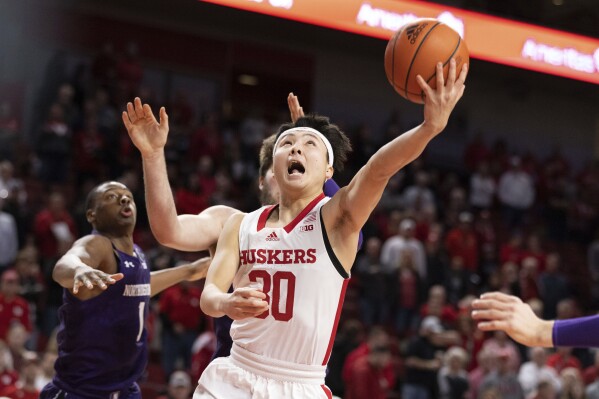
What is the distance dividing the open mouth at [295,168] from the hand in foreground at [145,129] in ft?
1.96

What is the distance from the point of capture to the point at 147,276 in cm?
566

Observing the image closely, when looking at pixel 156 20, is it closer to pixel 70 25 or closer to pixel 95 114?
pixel 70 25

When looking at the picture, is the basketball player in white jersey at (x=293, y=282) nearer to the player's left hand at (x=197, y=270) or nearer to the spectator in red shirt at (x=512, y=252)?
the player's left hand at (x=197, y=270)

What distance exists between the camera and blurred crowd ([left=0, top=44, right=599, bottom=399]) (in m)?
11.1

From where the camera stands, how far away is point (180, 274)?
5.89 m

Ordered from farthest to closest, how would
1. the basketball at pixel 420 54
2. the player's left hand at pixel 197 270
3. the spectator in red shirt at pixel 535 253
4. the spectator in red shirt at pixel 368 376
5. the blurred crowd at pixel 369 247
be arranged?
the spectator in red shirt at pixel 535 253, the blurred crowd at pixel 369 247, the spectator in red shirt at pixel 368 376, the player's left hand at pixel 197 270, the basketball at pixel 420 54

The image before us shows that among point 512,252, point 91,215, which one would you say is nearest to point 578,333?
point 91,215

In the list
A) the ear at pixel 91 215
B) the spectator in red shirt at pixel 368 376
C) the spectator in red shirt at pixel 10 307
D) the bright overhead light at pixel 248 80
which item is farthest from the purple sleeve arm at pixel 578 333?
the bright overhead light at pixel 248 80

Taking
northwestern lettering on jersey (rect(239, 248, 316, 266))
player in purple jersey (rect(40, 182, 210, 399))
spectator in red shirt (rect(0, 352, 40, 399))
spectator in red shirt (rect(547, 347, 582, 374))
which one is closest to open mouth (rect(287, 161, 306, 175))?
northwestern lettering on jersey (rect(239, 248, 316, 266))

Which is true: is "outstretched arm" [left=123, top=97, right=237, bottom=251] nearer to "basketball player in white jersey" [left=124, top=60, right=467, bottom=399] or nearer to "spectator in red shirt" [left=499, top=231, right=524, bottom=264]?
"basketball player in white jersey" [left=124, top=60, right=467, bottom=399]

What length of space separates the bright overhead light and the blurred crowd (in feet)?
3.28

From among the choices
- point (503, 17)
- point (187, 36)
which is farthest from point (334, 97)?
point (503, 17)

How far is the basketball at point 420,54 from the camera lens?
4.00m

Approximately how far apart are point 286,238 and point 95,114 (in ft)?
36.1
